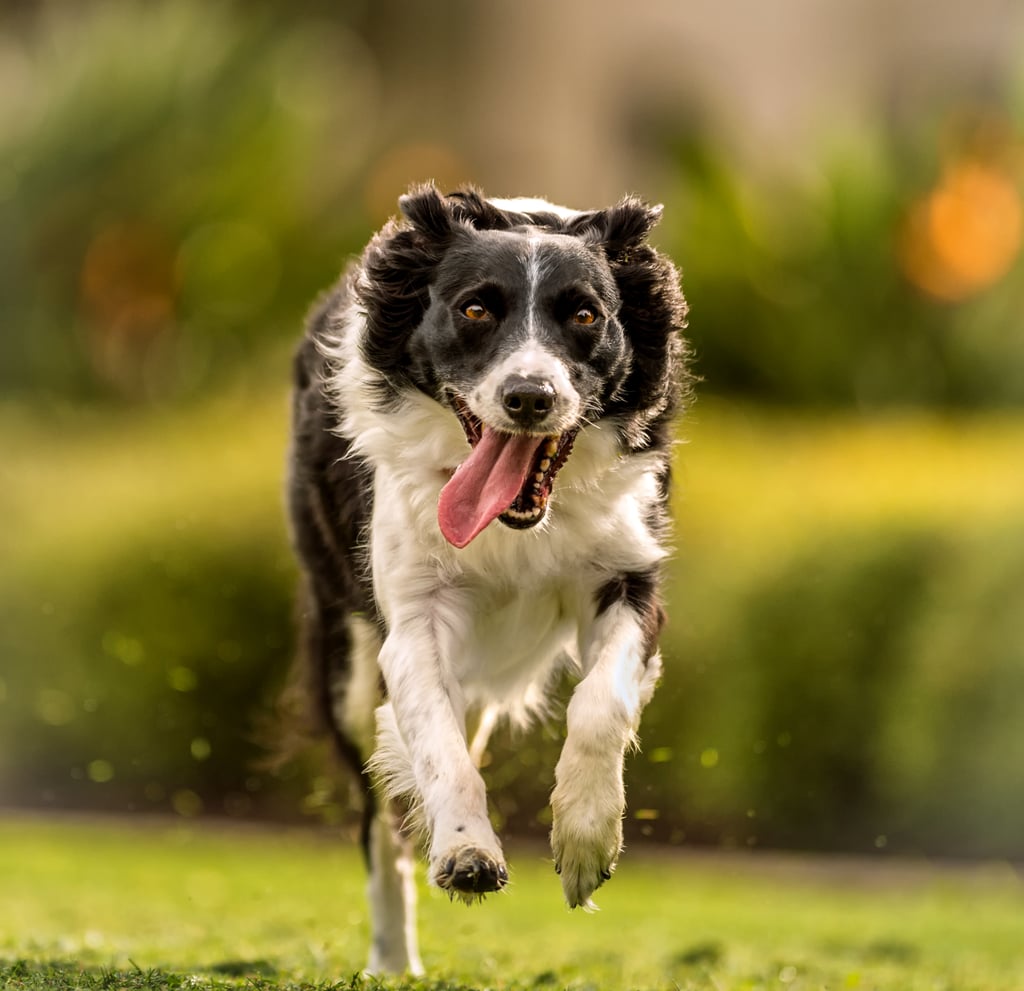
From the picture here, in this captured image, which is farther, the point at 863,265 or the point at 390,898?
the point at 863,265

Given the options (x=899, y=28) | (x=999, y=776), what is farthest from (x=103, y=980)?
(x=899, y=28)

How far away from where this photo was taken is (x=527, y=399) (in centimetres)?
459

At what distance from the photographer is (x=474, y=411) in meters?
4.78

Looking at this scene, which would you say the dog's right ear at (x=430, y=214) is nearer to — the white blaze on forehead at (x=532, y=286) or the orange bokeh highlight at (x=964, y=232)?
the white blaze on forehead at (x=532, y=286)

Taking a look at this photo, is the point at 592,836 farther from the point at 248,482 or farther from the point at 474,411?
the point at 248,482

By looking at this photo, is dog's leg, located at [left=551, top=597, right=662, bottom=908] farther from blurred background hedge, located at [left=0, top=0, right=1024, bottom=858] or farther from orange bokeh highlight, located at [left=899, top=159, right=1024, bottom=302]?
orange bokeh highlight, located at [left=899, top=159, right=1024, bottom=302]

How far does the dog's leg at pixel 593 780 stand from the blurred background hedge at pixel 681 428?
9.01 feet

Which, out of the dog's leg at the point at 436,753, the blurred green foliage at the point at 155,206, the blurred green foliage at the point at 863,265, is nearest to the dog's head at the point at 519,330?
the dog's leg at the point at 436,753

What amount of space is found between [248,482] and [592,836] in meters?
7.31

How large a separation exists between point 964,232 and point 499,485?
1064cm

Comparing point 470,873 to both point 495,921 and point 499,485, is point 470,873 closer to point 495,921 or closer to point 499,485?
point 499,485

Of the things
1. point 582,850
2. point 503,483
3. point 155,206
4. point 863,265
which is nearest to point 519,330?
point 503,483

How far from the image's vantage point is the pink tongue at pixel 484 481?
4773mm

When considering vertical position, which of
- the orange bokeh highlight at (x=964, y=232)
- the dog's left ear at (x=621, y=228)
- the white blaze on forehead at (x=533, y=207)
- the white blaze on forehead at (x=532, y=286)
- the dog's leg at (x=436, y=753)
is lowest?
the dog's leg at (x=436, y=753)
